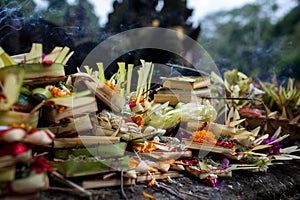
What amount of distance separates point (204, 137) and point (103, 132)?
657mm

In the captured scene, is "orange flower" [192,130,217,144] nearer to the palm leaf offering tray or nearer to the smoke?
the palm leaf offering tray

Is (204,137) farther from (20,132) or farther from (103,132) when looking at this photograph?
(20,132)

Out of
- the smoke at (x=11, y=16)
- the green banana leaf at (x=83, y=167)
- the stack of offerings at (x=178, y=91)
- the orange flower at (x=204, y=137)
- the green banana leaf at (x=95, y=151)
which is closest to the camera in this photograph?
the green banana leaf at (x=83, y=167)

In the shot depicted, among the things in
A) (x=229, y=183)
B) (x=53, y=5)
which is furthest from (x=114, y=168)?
(x=53, y=5)

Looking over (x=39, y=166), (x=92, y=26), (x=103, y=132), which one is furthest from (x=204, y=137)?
(x=92, y=26)

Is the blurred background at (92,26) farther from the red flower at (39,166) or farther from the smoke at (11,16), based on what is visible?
the red flower at (39,166)

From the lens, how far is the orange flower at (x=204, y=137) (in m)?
1.86

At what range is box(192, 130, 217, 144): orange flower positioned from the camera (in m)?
1.86

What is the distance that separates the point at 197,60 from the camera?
355 centimetres

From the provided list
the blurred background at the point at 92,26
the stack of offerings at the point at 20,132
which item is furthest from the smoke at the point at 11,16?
the stack of offerings at the point at 20,132

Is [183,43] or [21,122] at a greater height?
[183,43]

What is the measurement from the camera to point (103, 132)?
159 cm

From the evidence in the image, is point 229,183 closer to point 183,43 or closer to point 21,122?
point 21,122

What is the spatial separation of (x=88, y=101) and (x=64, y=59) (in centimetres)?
35
